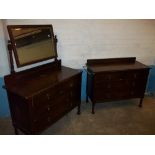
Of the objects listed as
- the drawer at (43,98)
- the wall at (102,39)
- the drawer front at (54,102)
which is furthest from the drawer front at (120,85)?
the drawer at (43,98)

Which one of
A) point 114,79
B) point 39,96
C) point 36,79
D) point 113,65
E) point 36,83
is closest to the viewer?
point 39,96

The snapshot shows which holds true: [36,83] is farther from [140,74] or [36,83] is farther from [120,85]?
[140,74]

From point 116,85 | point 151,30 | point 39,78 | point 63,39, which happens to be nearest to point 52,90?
point 39,78

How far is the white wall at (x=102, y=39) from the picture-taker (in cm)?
289

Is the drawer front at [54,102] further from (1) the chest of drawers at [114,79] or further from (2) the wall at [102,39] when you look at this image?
(2) the wall at [102,39]

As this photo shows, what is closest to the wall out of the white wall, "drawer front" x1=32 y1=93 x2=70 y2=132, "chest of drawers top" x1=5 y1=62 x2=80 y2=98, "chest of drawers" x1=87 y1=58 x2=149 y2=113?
the white wall

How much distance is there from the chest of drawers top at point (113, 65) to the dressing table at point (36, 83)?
46cm

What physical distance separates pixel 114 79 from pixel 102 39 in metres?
0.76

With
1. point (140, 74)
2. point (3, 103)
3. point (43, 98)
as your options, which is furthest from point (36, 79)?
point (140, 74)

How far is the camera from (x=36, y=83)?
225cm

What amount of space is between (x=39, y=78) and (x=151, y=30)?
7.57ft

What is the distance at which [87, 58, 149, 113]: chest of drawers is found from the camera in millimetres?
2855
